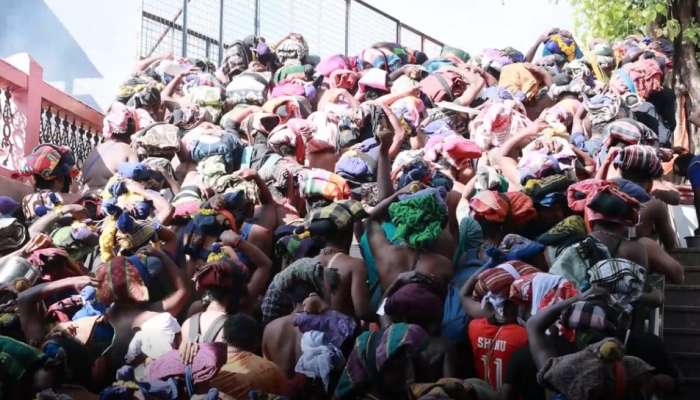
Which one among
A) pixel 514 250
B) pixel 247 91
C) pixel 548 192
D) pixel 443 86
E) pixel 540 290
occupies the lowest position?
pixel 540 290

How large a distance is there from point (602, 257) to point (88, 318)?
3.12 metres

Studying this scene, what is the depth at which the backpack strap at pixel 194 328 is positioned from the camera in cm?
710

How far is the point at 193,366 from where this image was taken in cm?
632

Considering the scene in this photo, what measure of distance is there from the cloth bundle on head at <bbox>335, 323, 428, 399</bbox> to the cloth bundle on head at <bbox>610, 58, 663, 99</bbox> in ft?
19.3

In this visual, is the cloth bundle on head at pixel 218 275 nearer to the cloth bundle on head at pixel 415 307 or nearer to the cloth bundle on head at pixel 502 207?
the cloth bundle on head at pixel 415 307

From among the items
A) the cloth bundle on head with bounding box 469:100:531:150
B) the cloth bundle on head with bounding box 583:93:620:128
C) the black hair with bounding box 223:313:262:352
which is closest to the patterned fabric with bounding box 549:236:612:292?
the black hair with bounding box 223:313:262:352

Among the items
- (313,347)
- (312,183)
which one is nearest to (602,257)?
(313,347)

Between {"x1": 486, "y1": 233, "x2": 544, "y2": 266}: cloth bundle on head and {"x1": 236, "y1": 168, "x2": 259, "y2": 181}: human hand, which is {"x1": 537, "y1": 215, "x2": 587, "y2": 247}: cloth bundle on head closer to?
{"x1": 486, "y1": 233, "x2": 544, "y2": 266}: cloth bundle on head

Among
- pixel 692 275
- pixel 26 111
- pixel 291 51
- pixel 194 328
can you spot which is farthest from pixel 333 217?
pixel 291 51

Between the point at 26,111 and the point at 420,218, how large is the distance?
5.88 m

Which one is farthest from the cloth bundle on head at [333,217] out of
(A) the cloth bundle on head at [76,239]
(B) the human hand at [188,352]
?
(A) the cloth bundle on head at [76,239]

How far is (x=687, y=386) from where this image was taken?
726cm

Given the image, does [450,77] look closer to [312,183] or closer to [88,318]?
[312,183]

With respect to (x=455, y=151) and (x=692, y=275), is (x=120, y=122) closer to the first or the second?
(x=455, y=151)
